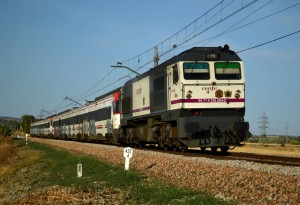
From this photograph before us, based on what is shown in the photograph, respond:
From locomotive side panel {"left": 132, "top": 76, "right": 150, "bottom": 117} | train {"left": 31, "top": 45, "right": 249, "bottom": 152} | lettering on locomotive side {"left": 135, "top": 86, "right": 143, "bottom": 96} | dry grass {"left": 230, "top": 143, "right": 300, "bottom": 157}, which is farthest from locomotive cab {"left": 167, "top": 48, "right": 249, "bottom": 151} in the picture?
dry grass {"left": 230, "top": 143, "right": 300, "bottom": 157}

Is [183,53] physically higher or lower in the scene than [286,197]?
higher

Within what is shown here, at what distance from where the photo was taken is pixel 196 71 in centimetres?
1723

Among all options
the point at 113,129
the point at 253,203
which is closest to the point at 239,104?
the point at 253,203

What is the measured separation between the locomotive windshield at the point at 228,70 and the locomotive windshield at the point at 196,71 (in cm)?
46

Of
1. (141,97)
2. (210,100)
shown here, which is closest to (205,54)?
(210,100)

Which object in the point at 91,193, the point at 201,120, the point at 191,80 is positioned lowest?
the point at 91,193

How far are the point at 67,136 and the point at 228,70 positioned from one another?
41847mm

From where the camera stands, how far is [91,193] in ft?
31.0

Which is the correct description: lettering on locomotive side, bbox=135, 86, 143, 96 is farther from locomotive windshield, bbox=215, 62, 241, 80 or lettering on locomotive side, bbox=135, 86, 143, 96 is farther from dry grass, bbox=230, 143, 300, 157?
dry grass, bbox=230, 143, 300, 157

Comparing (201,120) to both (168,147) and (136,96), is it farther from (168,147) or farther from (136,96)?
(136,96)

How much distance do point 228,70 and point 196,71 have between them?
1.37 meters

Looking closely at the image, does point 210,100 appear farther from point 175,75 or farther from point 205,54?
point 205,54

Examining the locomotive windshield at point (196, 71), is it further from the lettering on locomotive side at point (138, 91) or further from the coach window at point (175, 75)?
the lettering on locomotive side at point (138, 91)

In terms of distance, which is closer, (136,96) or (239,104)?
(239,104)
